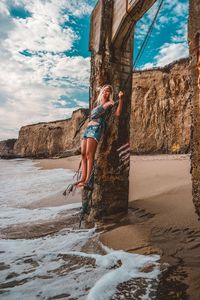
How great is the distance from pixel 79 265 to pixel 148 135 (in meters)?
15.3

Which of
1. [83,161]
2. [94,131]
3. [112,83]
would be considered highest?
[112,83]

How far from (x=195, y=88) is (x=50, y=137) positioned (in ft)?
119

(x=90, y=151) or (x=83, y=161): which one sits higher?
(x=90, y=151)

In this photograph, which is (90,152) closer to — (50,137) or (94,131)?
(94,131)

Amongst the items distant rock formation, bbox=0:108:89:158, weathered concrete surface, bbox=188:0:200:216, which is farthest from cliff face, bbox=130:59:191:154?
distant rock formation, bbox=0:108:89:158

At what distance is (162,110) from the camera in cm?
1689

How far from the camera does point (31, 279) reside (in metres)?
2.18

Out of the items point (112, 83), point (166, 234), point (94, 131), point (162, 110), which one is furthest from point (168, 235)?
point (162, 110)

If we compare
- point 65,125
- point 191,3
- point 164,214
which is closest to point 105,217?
point 164,214

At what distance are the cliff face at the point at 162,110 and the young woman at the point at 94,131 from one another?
1197 cm

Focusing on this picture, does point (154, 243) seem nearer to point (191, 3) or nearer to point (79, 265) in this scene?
point (79, 265)

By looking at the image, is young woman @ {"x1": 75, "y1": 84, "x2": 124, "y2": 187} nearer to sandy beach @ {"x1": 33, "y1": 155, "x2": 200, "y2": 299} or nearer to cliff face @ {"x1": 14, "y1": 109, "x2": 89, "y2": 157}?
sandy beach @ {"x1": 33, "y1": 155, "x2": 200, "y2": 299}

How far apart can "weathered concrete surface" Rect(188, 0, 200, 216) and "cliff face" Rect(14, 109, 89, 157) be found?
28.6 metres

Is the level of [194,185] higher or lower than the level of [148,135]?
lower
